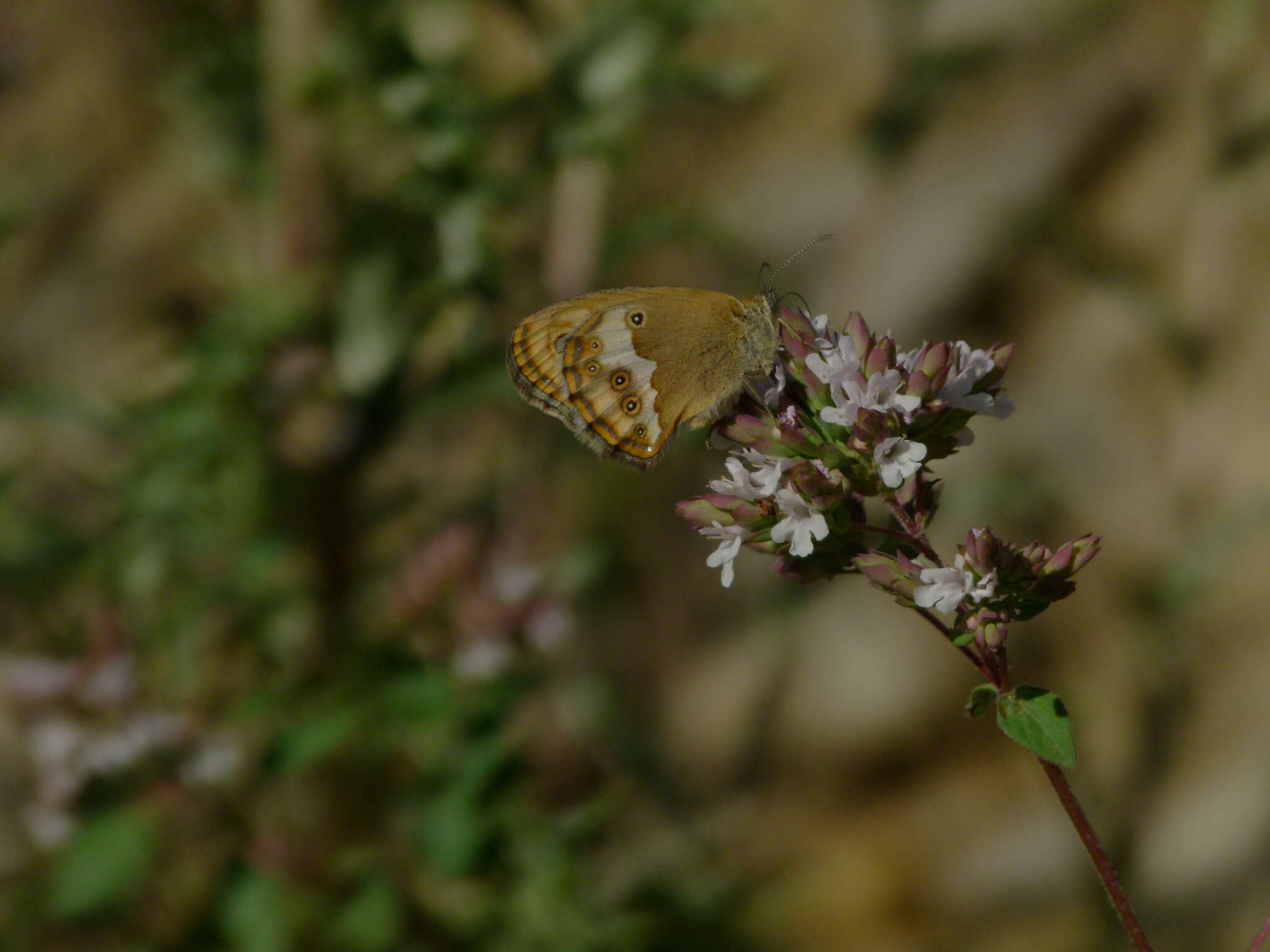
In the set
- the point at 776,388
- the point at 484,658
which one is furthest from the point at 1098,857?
the point at 484,658

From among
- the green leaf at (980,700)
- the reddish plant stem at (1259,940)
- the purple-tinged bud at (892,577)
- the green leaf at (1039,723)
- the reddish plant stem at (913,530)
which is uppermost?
the reddish plant stem at (913,530)

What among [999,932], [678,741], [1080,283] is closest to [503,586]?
[678,741]

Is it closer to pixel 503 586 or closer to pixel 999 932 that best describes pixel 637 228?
pixel 503 586

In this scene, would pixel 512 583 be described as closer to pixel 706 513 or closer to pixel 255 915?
pixel 255 915

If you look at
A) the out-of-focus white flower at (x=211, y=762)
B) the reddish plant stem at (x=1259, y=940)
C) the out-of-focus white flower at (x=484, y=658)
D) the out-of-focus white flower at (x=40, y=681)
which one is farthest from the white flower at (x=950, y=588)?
the out-of-focus white flower at (x=40, y=681)

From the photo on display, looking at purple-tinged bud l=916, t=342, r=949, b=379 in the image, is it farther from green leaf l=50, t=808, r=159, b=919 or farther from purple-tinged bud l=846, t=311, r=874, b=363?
green leaf l=50, t=808, r=159, b=919

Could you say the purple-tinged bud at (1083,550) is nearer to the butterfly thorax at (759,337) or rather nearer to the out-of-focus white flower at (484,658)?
the butterfly thorax at (759,337)
